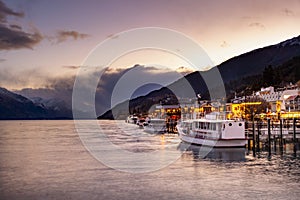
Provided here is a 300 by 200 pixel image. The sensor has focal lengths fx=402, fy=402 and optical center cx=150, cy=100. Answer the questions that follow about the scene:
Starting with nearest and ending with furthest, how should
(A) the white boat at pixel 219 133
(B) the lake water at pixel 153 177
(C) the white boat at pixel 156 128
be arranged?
(B) the lake water at pixel 153 177 < (A) the white boat at pixel 219 133 < (C) the white boat at pixel 156 128

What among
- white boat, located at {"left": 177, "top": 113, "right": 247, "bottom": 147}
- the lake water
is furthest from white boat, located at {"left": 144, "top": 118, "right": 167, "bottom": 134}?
the lake water

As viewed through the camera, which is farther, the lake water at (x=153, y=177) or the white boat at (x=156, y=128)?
the white boat at (x=156, y=128)

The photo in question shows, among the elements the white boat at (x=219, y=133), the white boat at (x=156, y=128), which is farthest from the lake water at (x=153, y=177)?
the white boat at (x=156, y=128)

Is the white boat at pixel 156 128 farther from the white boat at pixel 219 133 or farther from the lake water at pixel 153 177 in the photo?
the lake water at pixel 153 177

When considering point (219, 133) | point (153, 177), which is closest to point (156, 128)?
point (219, 133)

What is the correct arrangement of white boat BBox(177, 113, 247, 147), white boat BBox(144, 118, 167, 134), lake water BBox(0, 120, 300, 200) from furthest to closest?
white boat BBox(144, 118, 167, 134) → white boat BBox(177, 113, 247, 147) → lake water BBox(0, 120, 300, 200)

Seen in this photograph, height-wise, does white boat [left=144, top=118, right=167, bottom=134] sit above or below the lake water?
above

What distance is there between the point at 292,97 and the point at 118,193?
67730 mm

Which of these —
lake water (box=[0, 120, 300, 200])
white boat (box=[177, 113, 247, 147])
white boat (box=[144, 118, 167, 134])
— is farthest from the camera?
white boat (box=[144, 118, 167, 134])

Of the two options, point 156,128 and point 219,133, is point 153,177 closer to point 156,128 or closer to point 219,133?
point 219,133

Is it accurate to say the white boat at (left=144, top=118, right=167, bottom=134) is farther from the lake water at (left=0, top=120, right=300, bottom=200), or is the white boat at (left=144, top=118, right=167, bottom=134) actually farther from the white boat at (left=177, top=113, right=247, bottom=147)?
the lake water at (left=0, top=120, right=300, bottom=200)

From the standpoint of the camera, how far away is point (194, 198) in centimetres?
2228

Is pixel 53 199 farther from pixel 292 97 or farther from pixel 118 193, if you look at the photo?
pixel 292 97

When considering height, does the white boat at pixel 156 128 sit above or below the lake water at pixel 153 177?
above
